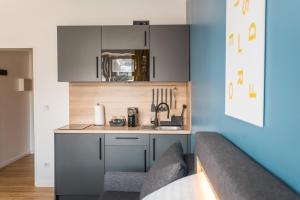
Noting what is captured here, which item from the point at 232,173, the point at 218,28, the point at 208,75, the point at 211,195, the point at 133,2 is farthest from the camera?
the point at 133,2

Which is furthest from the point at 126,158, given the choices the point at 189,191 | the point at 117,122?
the point at 189,191

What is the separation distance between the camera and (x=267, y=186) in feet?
2.74

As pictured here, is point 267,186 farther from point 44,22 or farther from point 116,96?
point 44,22

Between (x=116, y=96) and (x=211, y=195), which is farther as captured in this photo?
(x=116, y=96)

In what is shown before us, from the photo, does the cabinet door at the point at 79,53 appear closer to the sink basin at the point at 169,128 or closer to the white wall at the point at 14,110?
the sink basin at the point at 169,128

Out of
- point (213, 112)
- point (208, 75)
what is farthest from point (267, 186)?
point (208, 75)

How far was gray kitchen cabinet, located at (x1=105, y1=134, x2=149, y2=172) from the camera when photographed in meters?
3.59

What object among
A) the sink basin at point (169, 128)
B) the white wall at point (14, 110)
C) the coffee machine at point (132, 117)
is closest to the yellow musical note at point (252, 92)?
the sink basin at point (169, 128)

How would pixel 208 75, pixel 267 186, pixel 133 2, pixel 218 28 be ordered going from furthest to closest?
pixel 133 2 → pixel 208 75 → pixel 218 28 → pixel 267 186

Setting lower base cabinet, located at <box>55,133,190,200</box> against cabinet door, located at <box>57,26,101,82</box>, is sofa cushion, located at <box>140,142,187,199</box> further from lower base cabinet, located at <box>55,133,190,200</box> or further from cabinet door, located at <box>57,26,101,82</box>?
cabinet door, located at <box>57,26,101,82</box>

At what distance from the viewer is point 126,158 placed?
3615 millimetres

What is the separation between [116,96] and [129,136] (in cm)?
79

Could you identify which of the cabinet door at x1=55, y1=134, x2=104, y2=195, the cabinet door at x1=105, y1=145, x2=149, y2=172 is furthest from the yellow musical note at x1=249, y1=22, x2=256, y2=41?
the cabinet door at x1=55, y1=134, x2=104, y2=195

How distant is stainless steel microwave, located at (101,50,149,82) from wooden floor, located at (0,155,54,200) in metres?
1.69
